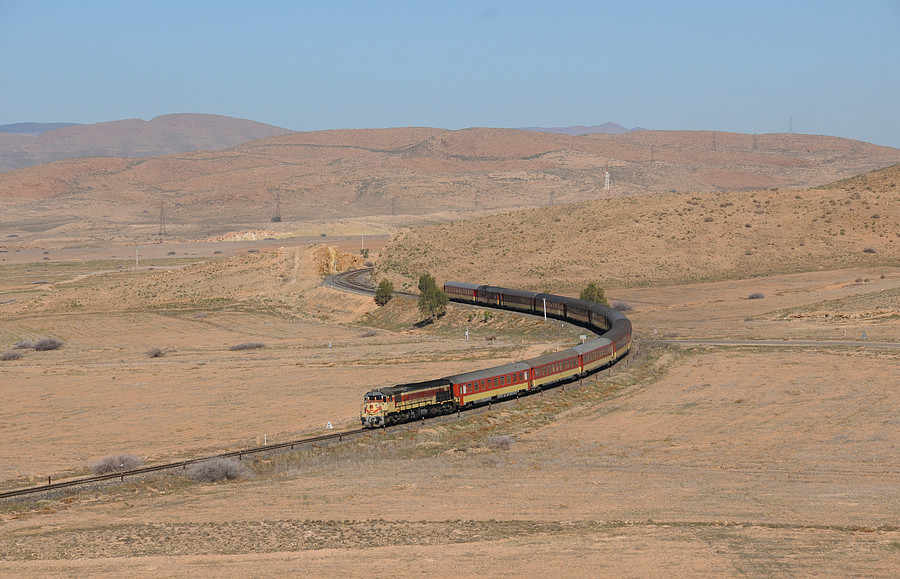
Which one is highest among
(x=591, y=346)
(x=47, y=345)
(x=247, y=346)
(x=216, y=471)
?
(x=591, y=346)

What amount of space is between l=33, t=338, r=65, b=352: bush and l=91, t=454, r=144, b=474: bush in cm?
4781

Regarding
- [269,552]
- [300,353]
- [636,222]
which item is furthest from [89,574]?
[636,222]

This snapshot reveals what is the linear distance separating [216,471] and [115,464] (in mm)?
4804

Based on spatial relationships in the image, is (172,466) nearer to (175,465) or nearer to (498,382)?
(175,465)

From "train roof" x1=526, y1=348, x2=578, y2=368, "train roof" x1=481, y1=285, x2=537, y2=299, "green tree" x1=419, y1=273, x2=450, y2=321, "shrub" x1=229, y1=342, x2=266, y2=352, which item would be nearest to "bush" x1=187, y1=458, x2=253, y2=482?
"train roof" x1=526, y1=348, x2=578, y2=368

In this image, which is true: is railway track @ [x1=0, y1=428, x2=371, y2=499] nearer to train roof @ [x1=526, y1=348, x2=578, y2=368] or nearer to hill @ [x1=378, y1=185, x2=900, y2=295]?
train roof @ [x1=526, y1=348, x2=578, y2=368]

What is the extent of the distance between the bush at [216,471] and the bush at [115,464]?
3038 mm

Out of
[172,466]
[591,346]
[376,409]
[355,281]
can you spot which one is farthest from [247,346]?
[355,281]

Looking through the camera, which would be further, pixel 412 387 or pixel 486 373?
pixel 486 373

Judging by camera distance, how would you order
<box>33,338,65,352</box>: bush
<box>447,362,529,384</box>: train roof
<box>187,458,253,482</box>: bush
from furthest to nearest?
<box>33,338,65,352</box>: bush
<box>447,362,529,384</box>: train roof
<box>187,458,253,482</box>: bush

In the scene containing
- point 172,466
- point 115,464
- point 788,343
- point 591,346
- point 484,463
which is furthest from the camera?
point 788,343

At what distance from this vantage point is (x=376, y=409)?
142 feet

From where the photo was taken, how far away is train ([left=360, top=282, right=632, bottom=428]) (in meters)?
43.6

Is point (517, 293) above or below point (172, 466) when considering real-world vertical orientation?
above
